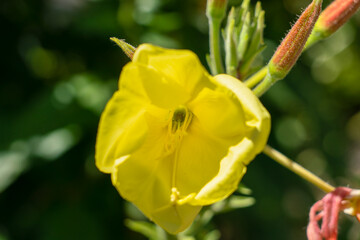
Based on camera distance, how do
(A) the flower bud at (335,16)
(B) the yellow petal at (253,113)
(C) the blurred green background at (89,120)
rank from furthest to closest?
(C) the blurred green background at (89,120) → (A) the flower bud at (335,16) → (B) the yellow petal at (253,113)

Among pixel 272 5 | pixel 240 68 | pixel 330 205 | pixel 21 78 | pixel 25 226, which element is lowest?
pixel 25 226

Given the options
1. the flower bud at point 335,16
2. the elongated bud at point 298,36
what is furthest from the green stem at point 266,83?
the flower bud at point 335,16

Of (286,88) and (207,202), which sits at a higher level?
(207,202)

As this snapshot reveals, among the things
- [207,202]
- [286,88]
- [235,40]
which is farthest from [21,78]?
[207,202]

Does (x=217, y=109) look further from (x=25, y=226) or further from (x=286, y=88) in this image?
(x=25, y=226)

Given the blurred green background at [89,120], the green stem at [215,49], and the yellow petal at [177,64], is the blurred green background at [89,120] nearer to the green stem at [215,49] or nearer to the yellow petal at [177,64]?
the green stem at [215,49]

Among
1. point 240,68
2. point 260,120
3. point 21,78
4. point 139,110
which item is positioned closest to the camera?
point 260,120

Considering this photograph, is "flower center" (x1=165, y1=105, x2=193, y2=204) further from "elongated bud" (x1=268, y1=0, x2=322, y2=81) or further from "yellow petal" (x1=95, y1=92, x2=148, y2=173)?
"elongated bud" (x1=268, y1=0, x2=322, y2=81)
